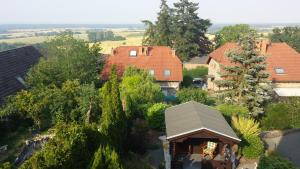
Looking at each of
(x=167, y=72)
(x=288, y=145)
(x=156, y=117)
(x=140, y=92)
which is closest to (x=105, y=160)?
(x=156, y=117)

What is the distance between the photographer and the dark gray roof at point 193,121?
18.0 m

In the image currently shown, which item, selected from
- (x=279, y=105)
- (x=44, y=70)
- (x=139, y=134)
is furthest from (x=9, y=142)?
(x=279, y=105)

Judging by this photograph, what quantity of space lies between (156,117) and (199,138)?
208 inches

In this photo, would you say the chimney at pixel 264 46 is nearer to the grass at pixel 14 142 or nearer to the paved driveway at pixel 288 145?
the paved driveway at pixel 288 145

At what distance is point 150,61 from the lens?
1617 inches

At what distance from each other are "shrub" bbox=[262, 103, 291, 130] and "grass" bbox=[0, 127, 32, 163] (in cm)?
1803

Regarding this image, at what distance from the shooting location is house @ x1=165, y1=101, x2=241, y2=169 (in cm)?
1791

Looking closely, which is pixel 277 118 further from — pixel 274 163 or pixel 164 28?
pixel 164 28

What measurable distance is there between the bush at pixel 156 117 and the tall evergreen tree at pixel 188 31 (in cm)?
3607

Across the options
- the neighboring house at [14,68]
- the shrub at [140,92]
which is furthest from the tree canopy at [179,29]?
the shrub at [140,92]

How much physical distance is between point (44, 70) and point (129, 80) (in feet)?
22.6

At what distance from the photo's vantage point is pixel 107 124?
651 inches

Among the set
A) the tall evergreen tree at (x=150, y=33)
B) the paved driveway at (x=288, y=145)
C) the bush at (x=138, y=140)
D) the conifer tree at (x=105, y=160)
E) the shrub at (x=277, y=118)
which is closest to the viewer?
the conifer tree at (x=105, y=160)

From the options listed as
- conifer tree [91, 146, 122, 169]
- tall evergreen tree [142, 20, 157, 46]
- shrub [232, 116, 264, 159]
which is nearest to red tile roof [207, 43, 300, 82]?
shrub [232, 116, 264, 159]
